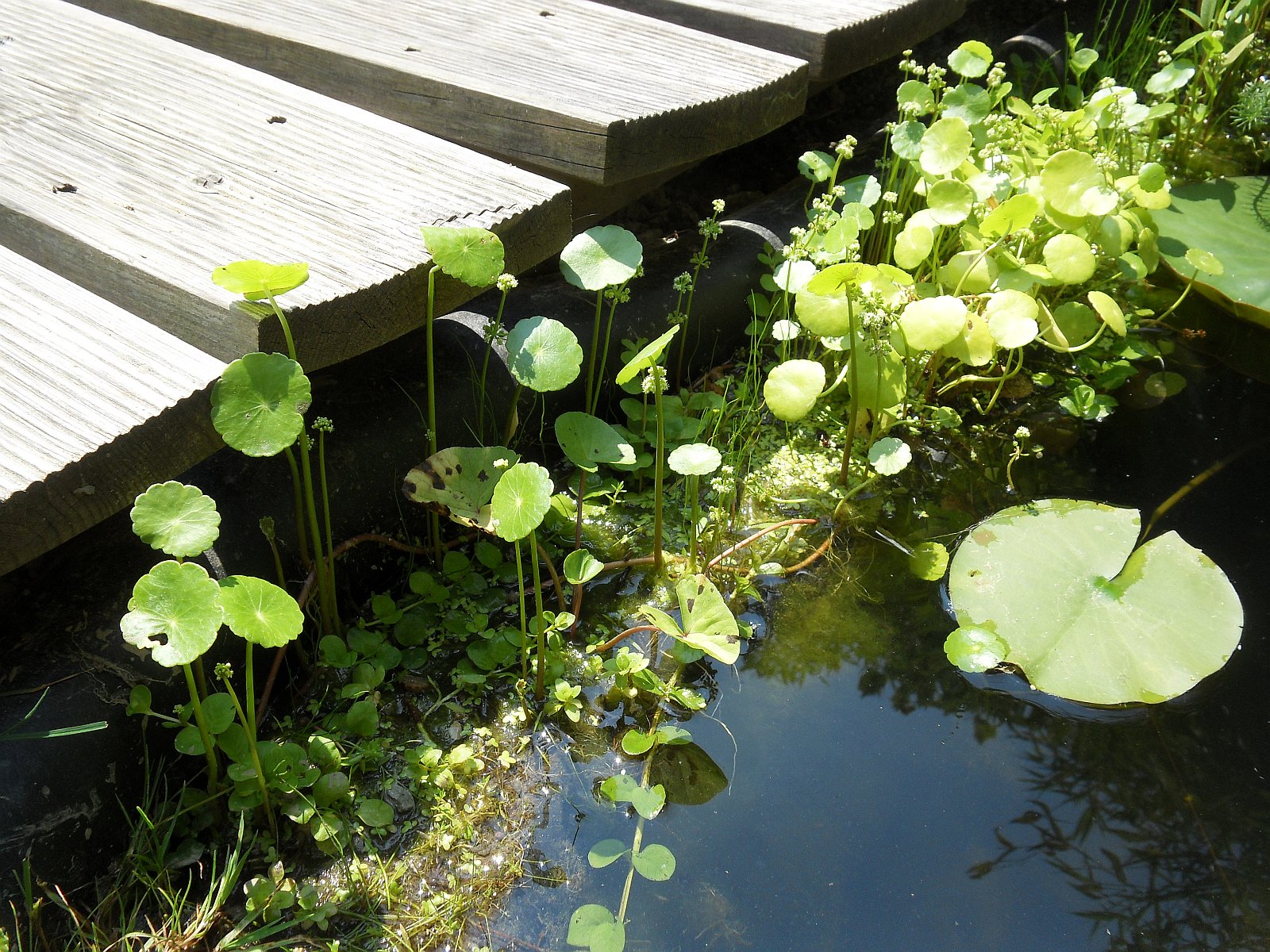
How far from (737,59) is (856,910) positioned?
1.56 meters

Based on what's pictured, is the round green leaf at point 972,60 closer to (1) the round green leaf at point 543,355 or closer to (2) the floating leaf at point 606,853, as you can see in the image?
(1) the round green leaf at point 543,355

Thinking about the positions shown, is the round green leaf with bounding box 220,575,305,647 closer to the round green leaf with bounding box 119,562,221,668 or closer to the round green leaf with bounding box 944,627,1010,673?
the round green leaf with bounding box 119,562,221,668

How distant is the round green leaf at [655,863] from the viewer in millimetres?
1191

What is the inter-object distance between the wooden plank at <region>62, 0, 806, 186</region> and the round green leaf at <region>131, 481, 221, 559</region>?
880 millimetres

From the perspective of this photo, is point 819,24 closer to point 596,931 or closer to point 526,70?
point 526,70

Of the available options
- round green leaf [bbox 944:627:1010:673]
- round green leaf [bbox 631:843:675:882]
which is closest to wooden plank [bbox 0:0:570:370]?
round green leaf [bbox 631:843:675:882]

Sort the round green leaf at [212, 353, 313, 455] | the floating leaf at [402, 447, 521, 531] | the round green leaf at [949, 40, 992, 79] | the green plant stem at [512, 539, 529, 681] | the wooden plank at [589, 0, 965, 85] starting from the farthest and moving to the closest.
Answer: the round green leaf at [949, 40, 992, 79], the wooden plank at [589, 0, 965, 85], the floating leaf at [402, 447, 521, 531], the green plant stem at [512, 539, 529, 681], the round green leaf at [212, 353, 313, 455]

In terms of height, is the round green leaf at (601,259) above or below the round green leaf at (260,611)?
above

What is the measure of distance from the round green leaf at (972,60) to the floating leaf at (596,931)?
6.34 feet

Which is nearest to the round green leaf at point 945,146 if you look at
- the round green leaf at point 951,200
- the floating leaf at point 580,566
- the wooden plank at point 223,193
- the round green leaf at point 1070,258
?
the round green leaf at point 951,200

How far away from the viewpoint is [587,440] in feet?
5.28

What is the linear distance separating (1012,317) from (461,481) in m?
1.06

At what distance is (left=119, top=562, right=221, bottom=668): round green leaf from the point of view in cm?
103

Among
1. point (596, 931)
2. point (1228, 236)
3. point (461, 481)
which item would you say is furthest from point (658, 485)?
point (1228, 236)
